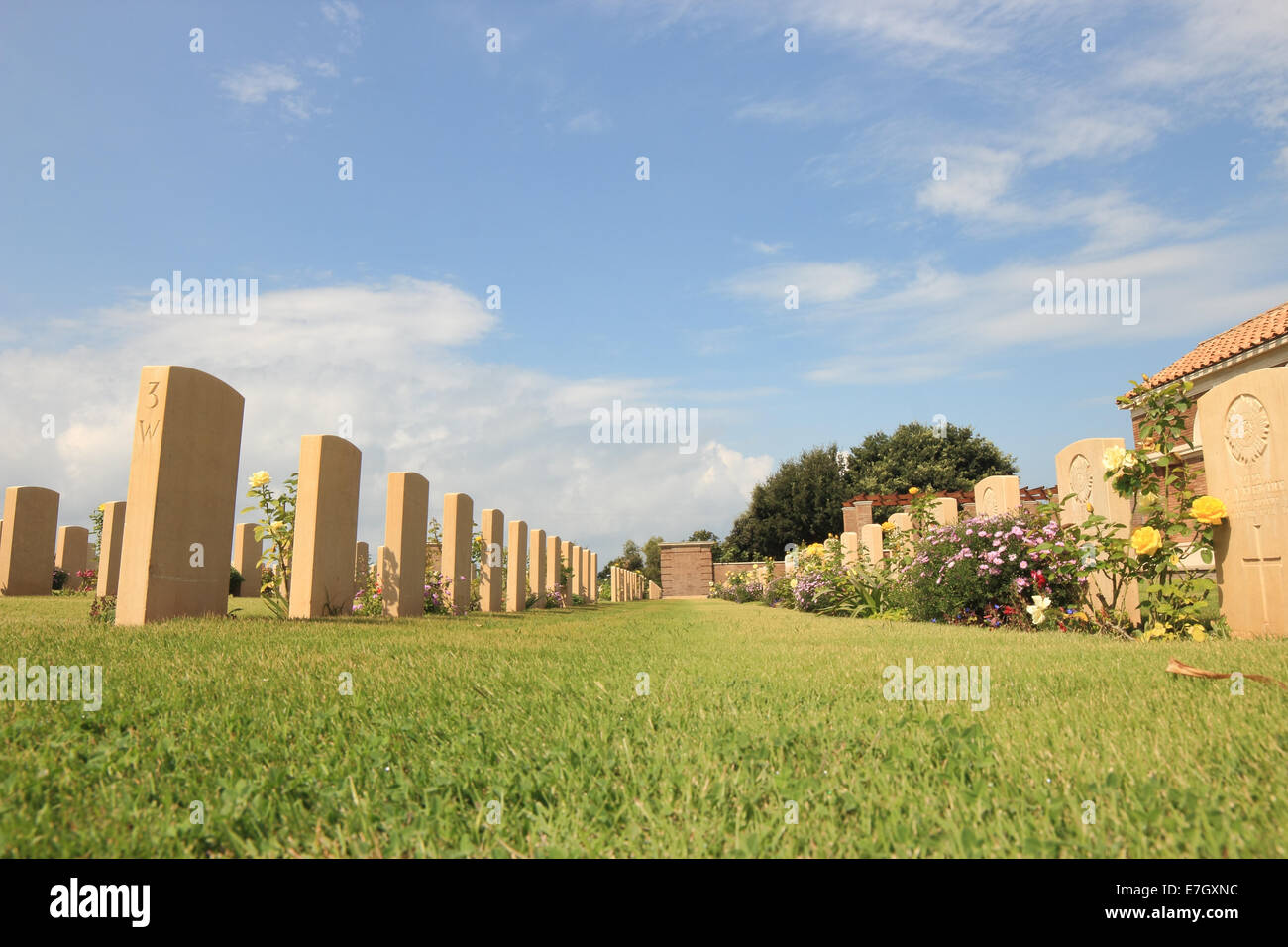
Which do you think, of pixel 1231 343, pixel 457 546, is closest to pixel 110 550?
pixel 457 546

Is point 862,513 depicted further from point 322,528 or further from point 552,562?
point 322,528

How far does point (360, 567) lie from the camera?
1408 cm

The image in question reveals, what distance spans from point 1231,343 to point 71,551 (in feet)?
95.8

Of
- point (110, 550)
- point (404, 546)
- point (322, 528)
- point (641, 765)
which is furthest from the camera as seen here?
point (110, 550)

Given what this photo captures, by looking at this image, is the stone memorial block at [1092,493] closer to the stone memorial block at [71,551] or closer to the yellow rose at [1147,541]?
the yellow rose at [1147,541]

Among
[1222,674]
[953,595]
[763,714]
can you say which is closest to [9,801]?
[763,714]

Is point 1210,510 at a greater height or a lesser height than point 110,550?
greater

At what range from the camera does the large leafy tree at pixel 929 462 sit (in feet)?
139

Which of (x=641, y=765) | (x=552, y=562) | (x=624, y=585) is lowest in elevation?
(x=624, y=585)

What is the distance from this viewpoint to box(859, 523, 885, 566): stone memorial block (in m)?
14.9

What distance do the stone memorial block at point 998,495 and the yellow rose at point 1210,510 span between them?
4.49m

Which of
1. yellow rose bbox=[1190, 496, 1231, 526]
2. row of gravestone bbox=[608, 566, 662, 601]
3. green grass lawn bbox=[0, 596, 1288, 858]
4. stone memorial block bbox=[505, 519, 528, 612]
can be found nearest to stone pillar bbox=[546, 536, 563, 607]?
stone memorial block bbox=[505, 519, 528, 612]

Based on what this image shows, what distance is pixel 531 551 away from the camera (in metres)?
20.2
